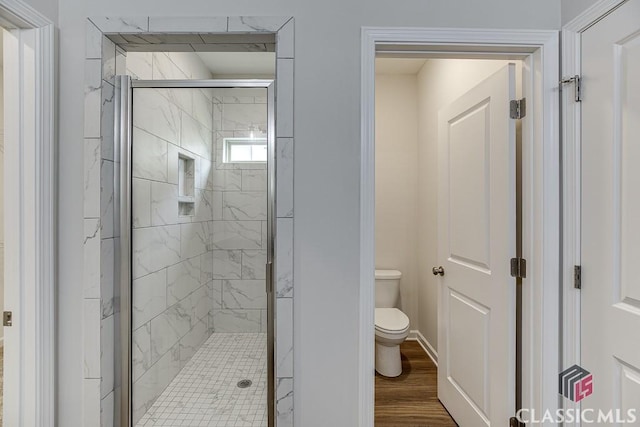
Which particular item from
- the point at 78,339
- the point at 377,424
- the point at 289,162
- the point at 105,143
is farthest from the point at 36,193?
the point at 377,424

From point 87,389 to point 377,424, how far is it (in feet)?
5.01

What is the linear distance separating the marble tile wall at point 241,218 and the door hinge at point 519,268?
1.12 meters

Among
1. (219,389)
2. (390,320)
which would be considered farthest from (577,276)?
(219,389)

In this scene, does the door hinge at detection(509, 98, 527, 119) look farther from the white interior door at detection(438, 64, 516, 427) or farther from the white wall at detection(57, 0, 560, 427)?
the white wall at detection(57, 0, 560, 427)

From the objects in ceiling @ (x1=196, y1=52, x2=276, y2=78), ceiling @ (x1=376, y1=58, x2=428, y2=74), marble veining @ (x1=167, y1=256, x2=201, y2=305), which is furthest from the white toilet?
ceiling @ (x1=376, y1=58, x2=428, y2=74)

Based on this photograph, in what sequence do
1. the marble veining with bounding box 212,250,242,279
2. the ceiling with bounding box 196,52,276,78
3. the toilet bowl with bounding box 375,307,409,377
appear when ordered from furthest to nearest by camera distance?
the toilet bowl with bounding box 375,307,409,377, the ceiling with bounding box 196,52,276,78, the marble veining with bounding box 212,250,242,279

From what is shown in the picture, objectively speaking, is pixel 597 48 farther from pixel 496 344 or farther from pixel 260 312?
pixel 260 312

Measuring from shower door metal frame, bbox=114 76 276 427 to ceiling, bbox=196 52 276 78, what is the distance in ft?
1.28

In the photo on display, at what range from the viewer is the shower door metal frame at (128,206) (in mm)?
1491

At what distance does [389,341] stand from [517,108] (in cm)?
170

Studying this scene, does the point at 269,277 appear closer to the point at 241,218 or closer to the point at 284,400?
the point at 241,218

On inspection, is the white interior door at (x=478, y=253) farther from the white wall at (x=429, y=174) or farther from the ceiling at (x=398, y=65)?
the ceiling at (x=398, y=65)

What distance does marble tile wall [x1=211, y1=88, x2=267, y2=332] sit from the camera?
1.53 metres

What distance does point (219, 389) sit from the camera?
1.64 m
